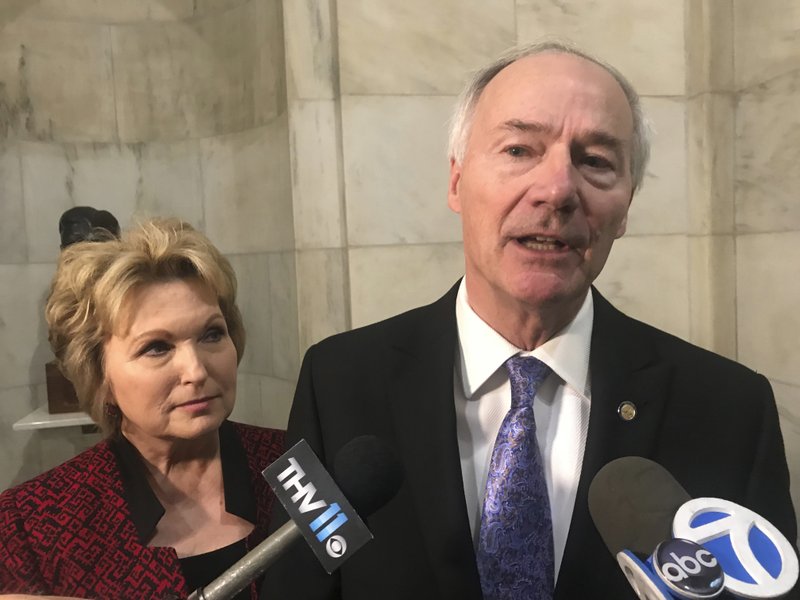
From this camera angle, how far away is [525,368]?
1.01 m

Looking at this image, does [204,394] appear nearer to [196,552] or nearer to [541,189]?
[196,552]

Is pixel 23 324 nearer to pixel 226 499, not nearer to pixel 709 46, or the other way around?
pixel 226 499

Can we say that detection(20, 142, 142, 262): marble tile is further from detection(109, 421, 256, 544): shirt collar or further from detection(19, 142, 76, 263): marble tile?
detection(109, 421, 256, 544): shirt collar

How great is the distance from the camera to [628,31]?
87.7 inches

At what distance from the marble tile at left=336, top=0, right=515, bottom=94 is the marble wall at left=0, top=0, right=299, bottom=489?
0.55 m

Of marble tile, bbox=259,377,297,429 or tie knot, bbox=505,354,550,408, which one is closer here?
tie knot, bbox=505,354,550,408

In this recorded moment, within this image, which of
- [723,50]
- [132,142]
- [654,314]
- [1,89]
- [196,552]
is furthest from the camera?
[132,142]

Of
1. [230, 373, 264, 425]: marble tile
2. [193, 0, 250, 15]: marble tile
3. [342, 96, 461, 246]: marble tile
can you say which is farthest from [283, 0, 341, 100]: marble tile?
[230, 373, 264, 425]: marble tile

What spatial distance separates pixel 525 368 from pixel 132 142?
2.43 meters

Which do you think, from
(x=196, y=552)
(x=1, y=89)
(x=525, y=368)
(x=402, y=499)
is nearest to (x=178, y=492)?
(x=196, y=552)

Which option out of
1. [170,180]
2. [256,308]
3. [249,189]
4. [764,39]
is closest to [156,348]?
[256,308]

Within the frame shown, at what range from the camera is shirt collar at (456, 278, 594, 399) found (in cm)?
102

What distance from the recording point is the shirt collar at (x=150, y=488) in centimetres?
125

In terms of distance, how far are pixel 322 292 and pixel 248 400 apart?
92 centimetres
